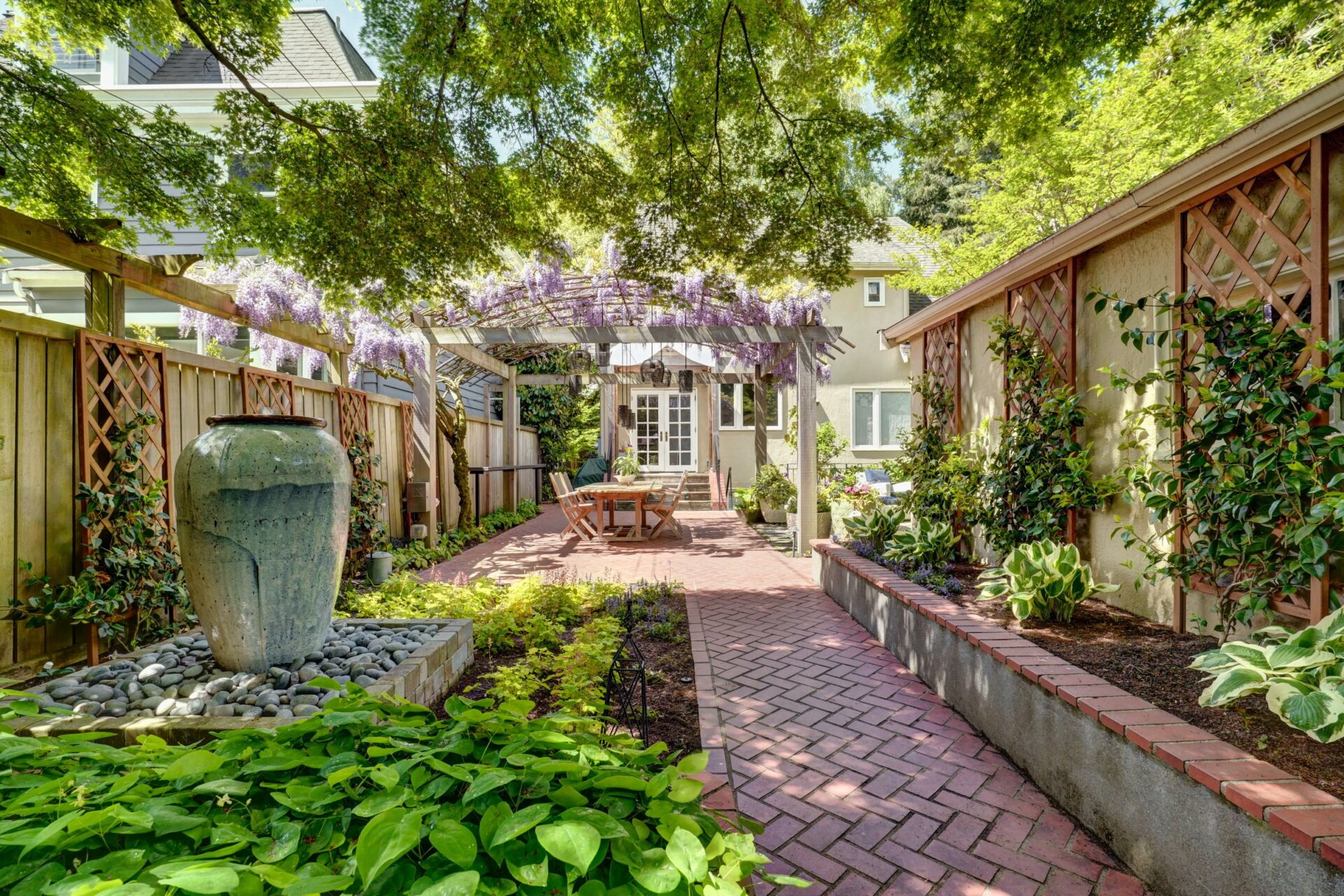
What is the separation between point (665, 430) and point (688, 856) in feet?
47.0

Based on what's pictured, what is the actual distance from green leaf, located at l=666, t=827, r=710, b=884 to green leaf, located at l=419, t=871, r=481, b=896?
0.87 ft

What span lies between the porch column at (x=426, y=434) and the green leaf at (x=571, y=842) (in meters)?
7.07

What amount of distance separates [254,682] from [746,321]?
656 centimetres

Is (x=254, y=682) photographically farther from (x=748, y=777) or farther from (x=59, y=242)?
(x=59, y=242)

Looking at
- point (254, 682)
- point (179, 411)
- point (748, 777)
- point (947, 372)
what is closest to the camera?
point (748, 777)

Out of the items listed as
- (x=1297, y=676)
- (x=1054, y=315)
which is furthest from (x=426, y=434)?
(x=1297, y=676)

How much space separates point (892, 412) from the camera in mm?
13836

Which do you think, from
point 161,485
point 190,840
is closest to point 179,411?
point 161,485

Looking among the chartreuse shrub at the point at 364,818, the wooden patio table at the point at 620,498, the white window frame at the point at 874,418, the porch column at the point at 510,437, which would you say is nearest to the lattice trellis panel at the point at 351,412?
the wooden patio table at the point at 620,498

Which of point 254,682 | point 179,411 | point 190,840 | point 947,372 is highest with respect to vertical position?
point 947,372

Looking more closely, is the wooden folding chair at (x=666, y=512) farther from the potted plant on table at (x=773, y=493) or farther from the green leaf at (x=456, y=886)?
the green leaf at (x=456, y=886)

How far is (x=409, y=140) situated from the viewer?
4.29m

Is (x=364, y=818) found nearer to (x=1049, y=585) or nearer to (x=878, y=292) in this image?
(x=1049, y=585)

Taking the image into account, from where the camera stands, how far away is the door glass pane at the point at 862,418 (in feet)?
45.5
